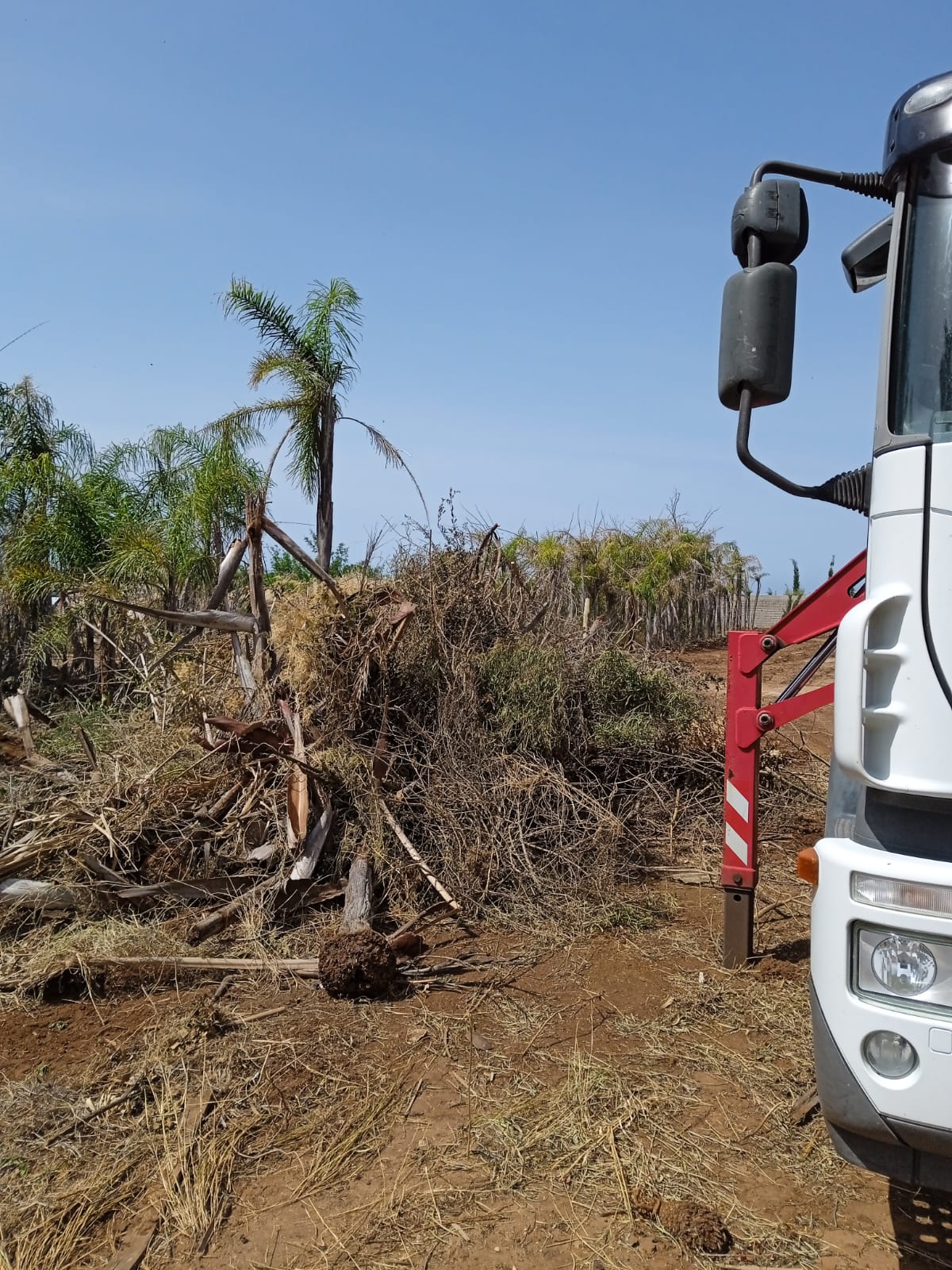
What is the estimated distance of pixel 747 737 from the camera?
464 cm

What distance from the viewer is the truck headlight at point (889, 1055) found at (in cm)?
212

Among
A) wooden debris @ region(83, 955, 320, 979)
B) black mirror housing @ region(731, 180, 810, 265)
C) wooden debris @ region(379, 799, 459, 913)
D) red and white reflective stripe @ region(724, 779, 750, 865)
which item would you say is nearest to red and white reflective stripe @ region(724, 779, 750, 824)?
red and white reflective stripe @ region(724, 779, 750, 865)

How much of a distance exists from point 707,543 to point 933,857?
25.0 meters

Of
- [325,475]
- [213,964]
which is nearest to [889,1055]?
[213,964]

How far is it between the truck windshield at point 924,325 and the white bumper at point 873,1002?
3.58 feet

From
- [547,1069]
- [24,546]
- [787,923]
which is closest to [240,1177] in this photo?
[547,1069]

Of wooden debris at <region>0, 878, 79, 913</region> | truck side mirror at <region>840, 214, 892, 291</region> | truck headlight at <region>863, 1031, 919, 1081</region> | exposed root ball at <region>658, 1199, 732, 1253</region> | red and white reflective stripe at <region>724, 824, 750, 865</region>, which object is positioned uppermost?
truck side mirror at <region>840, 214, 892, 291</region>

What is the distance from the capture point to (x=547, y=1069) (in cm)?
392

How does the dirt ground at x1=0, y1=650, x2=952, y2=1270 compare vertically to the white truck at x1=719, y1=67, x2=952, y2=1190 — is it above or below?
below

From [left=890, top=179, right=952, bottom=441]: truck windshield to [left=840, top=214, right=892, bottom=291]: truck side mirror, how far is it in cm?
43

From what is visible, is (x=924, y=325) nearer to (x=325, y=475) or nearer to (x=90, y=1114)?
(x=90, y=1114)

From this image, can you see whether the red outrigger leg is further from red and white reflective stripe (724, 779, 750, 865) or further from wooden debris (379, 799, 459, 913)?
wooden debris (379, 799, 459, 913)

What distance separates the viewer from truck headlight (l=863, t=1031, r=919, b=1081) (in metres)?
2.12

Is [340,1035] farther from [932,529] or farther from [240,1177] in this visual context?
[932,529]
